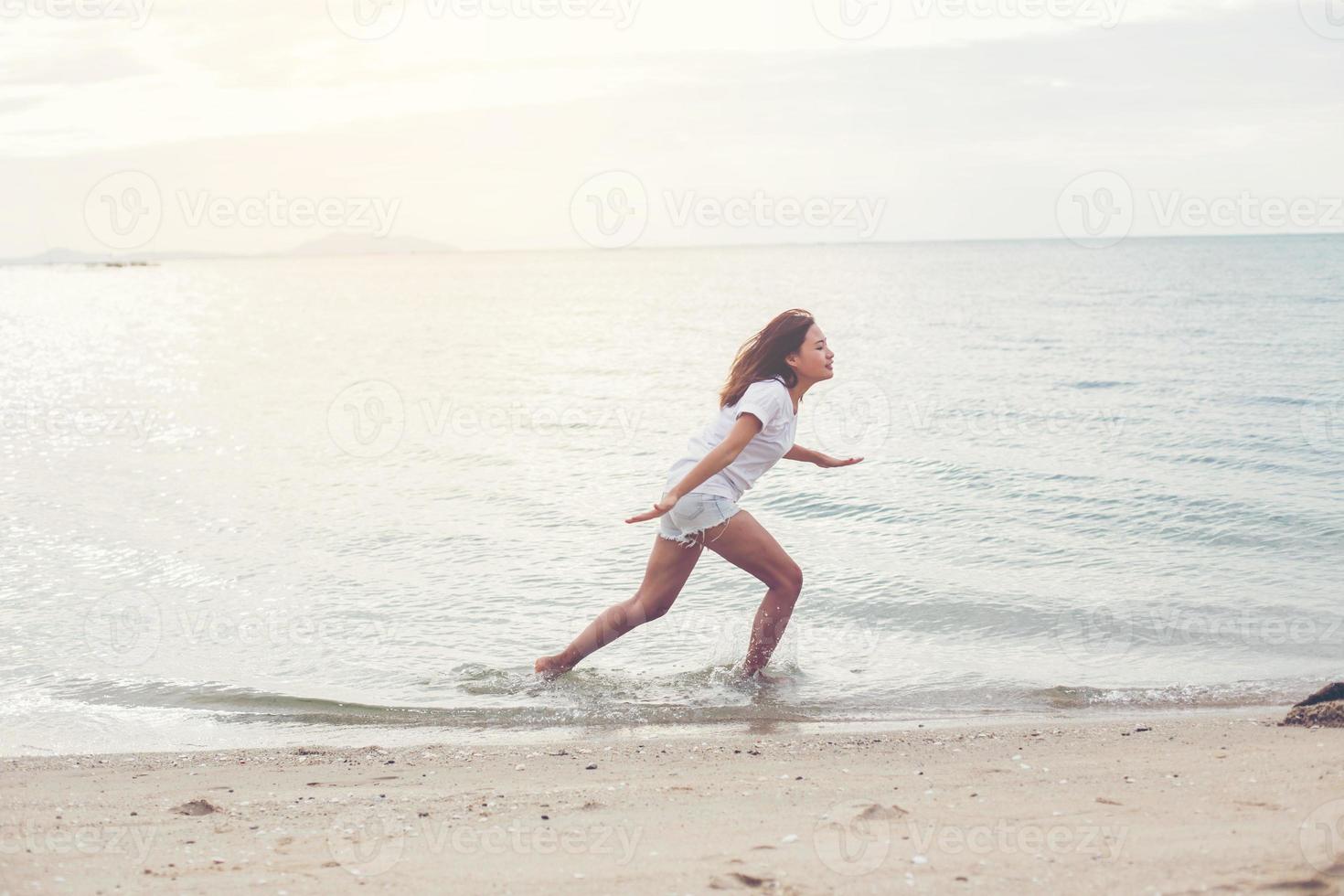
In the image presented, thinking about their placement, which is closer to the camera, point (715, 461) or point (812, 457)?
point (715, 461)

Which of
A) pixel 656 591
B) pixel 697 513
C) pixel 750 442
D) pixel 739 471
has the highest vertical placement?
pixel 750 442

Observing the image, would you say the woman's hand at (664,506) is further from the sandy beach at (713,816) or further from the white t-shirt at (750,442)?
the sandy beach at (713,816)

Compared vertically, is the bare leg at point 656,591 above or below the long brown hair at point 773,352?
below

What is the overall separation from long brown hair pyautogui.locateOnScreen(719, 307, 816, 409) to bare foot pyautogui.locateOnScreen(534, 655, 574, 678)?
7.22 feet

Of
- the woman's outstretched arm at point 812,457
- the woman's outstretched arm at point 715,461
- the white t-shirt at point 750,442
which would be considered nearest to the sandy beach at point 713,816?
the woman's outstretched arm at point 715,461

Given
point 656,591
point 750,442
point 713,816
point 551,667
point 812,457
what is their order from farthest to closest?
1. point 551,667
2. point 812,457
3. point 656,591
4. point 750,442
5. point 713,816

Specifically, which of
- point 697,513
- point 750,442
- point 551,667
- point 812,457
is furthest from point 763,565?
point 551,667

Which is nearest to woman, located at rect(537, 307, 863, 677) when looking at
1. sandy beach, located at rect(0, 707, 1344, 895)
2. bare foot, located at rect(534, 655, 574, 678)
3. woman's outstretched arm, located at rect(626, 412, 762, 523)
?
woman's outstretched arm, located at rect(626, 412, 762, 523)

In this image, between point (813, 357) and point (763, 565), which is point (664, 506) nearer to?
point (763, 565)

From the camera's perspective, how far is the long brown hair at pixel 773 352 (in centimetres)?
670

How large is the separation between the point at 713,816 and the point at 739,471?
2472mm

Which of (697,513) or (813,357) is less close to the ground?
(813,357)

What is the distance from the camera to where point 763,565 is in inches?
281

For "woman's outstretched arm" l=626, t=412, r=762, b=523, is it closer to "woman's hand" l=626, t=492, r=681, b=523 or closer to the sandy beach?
"woman's hand" l=626, t=492, r=681, b=523
